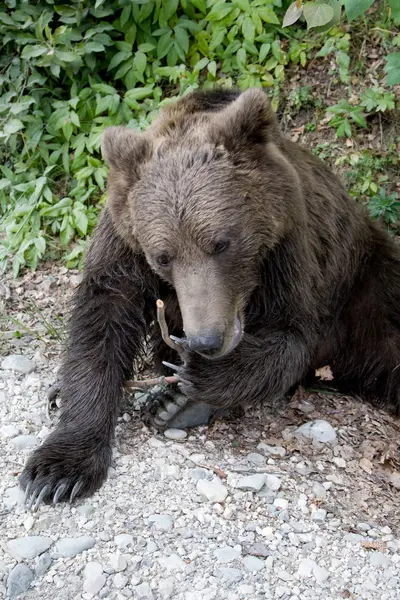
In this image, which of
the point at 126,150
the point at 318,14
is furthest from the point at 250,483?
the point at 318,14

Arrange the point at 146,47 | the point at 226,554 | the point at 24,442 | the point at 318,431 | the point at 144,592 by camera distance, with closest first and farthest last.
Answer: the point at 144,592 < the point at 226,554 < the point at 24,442 < the point at 318,431 < the point at 146,47

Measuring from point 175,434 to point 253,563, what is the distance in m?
1.01

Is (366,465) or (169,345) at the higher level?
(169,345)

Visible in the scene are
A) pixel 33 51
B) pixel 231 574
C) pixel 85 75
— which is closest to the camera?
pixel 231 574

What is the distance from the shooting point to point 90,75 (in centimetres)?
620

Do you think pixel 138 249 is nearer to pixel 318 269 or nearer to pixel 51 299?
Result: pixel 318 269

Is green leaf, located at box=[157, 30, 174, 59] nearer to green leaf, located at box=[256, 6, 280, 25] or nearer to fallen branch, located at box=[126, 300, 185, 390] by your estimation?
green leaf, located at box=[256, 6, 280, 25]

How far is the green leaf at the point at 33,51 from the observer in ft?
19.0

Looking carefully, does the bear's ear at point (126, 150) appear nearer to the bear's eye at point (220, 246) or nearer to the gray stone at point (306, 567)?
the bear's eye at point (220, 246)

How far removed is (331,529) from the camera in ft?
11.4

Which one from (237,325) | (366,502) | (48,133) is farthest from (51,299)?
(366,502)

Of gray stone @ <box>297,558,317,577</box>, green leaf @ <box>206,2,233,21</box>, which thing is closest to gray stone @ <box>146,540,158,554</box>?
gray stone @ <box>297,558,317,577</box>

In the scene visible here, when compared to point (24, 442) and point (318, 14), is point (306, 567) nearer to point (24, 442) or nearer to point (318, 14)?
point (24, 442)

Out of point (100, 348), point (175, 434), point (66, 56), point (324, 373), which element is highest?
point (66, 56)
